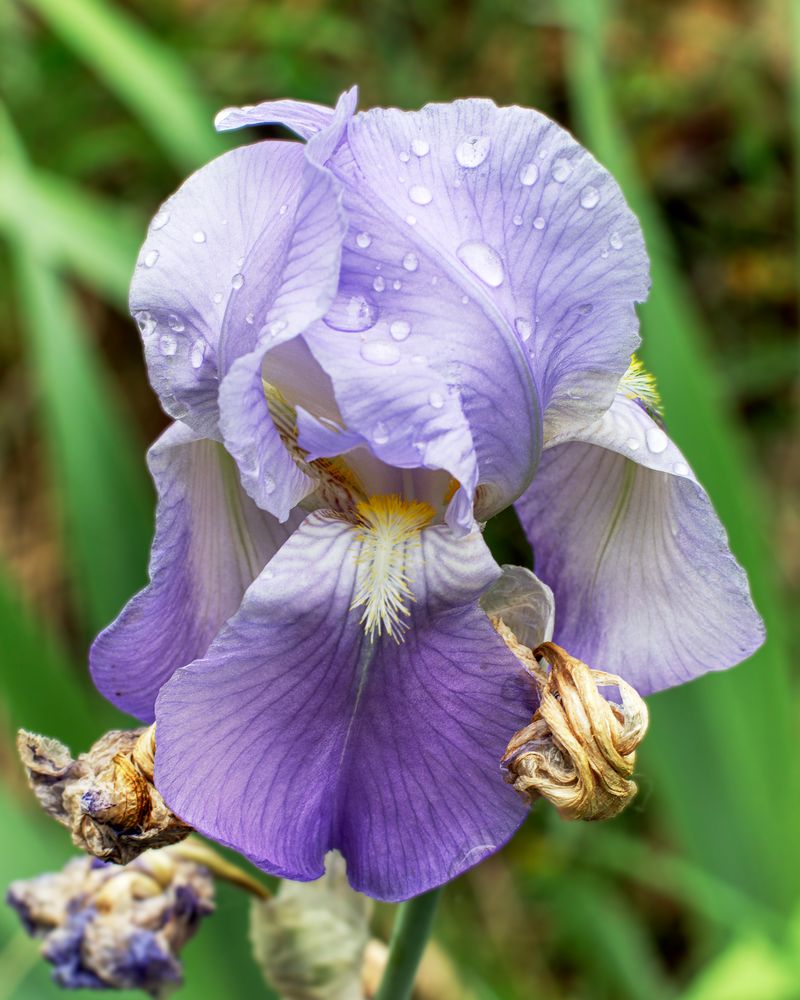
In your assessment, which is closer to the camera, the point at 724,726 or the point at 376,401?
the point at 376,401

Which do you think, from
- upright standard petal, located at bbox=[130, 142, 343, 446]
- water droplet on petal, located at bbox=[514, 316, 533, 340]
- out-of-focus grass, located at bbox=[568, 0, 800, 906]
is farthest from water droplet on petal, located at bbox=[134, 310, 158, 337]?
out-of-focus grass, located at bbox=[568, 0, 800, 906]

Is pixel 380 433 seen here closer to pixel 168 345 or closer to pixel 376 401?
pixel 376 401

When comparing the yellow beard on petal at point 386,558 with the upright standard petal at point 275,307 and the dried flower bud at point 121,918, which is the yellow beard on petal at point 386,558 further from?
the dried flower bud at point 121,918

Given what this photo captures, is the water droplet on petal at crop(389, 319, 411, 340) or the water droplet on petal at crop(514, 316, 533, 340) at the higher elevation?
the water droplet on petal at crop(389, 319, 411, 340)

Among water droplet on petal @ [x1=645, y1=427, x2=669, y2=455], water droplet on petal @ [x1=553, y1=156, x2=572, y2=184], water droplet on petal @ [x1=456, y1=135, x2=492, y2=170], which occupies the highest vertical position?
water droplet on petal @ [x1=456, y1=135, x2=492, y2=170]

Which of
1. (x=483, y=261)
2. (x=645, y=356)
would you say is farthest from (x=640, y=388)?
(x=645, y=356)

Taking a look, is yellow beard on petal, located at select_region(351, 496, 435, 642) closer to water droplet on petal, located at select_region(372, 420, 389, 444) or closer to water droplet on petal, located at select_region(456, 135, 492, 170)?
water droplet on petal, located at select_region(372, 420, 389, 444)
